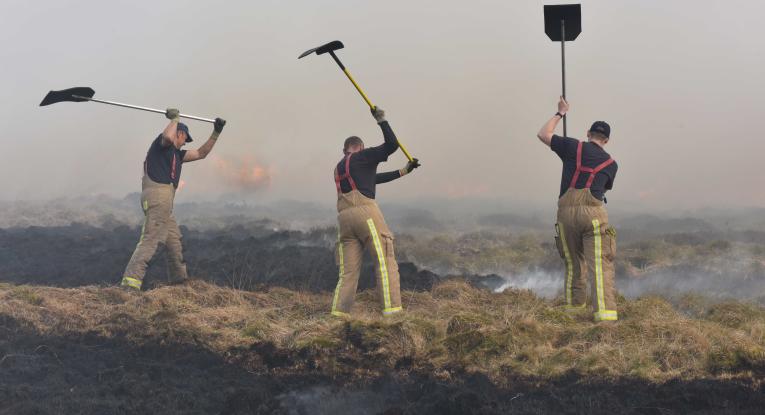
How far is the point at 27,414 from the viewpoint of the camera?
518 centimetres

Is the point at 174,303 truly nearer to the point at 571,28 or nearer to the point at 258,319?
the point at 258,319

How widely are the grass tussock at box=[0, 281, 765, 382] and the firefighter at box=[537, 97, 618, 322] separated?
0.45 metres

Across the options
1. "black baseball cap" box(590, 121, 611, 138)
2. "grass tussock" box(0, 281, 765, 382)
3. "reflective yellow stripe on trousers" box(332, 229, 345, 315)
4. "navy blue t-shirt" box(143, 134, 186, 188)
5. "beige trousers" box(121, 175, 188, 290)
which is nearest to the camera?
"grass tussock" box(0, 281, 765, 382)

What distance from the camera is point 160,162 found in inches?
398

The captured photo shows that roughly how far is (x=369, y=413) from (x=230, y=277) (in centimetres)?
791

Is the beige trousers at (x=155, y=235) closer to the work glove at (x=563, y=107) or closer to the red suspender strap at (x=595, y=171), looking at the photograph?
the work glove at (x=563, y=107)

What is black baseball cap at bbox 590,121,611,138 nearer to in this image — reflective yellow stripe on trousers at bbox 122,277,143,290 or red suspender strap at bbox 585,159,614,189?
red suspender strap at bbox 585,159,614,189

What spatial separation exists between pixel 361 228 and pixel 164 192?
3857 millimetres

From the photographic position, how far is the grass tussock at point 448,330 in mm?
5941

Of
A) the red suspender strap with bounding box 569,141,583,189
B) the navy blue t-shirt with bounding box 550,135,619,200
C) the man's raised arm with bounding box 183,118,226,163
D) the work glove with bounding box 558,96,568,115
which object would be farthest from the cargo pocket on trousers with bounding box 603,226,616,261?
the man's raised arm with bounding box 183,118,226,163

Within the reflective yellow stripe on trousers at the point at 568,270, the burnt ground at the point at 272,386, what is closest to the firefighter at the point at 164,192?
the burnt ground at the point at 272,386

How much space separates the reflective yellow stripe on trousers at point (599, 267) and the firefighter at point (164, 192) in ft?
18.9

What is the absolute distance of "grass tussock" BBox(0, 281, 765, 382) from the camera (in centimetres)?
594

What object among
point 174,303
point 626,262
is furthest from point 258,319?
point 626,262
